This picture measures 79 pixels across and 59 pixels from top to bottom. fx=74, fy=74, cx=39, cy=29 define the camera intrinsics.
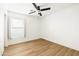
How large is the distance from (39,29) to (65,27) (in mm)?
1912

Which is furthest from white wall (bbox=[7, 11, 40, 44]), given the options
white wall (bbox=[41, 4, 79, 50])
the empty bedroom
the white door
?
white wall (bbox=[41, 4, 79, 50])

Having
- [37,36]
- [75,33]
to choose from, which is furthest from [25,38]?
[75,33]

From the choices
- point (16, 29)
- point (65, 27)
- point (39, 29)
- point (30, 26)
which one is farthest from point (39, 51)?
point (39, 29)

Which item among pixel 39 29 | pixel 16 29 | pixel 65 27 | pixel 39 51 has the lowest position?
pixel 39 51

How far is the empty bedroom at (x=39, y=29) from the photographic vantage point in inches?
87.0

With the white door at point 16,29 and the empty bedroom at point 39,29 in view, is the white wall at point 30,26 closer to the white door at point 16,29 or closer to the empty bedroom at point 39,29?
the empty bedroom at point 39,29

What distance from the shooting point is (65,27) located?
9.20ft

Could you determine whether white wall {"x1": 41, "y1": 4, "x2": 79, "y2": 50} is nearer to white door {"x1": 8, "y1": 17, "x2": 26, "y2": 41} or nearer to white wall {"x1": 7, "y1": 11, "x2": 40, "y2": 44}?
white wall {"x1": 7, "y1": 11, "x2": 40, "y2": 44}

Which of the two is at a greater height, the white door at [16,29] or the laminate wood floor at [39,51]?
the white door at [16,29]

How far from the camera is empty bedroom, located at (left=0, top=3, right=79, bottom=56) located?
2211 mm

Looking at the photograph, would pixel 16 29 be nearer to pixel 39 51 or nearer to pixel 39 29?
pixel 39 29

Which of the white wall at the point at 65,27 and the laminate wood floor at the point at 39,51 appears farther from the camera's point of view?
the white wall at the point at 65,27

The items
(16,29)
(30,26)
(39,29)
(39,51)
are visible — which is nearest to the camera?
(39,51)

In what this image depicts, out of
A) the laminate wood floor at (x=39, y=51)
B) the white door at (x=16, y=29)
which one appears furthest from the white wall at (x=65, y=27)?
the white door at (x=16, y=29)
